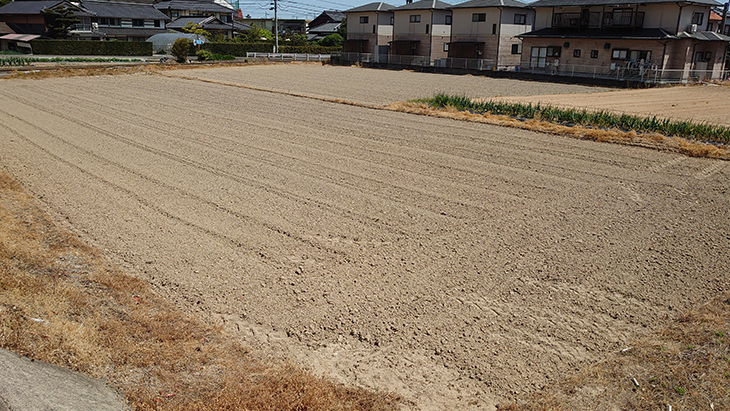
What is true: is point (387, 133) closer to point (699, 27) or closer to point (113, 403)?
point (113, 403)

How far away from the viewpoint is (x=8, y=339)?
537cm

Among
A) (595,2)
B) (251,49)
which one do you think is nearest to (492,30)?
(595,2)

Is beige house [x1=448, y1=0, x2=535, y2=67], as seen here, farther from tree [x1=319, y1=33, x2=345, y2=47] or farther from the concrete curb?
the concrete curb

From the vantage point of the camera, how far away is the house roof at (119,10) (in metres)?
68.6

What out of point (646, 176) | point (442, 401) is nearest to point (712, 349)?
point (442, 401)

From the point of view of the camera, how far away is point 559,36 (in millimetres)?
42656

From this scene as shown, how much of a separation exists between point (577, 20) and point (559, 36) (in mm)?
2331

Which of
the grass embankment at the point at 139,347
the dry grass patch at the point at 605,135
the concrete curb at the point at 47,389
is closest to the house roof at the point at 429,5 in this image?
the dry grass patch at the point at 605,135

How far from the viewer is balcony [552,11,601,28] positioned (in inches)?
1670

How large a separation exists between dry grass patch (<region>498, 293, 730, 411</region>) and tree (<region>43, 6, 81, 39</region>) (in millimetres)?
67153

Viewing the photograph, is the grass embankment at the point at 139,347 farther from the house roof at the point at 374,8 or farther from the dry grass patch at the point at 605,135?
the house roof at the point at 374,8

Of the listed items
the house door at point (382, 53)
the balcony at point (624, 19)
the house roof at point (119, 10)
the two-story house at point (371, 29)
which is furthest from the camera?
the house roof at point (119, 10)

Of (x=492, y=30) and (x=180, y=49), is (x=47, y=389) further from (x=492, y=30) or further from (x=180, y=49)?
(x=492, y=30)

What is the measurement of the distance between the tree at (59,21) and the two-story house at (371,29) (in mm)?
29001
